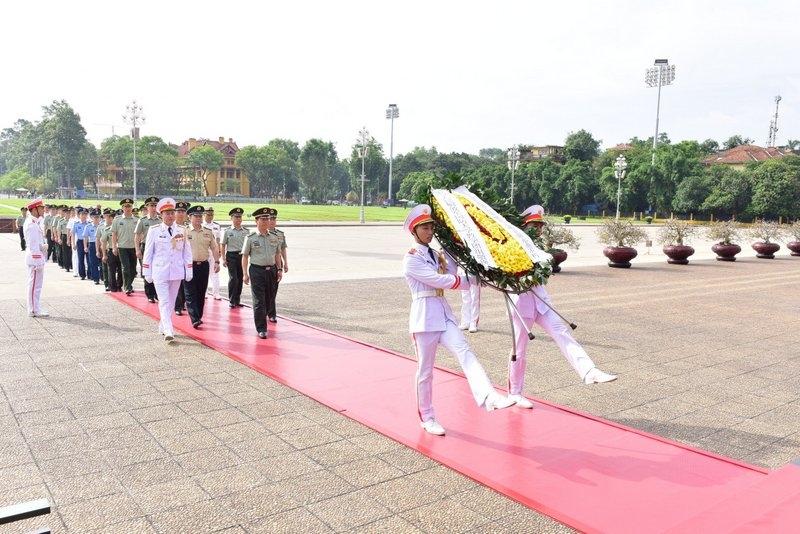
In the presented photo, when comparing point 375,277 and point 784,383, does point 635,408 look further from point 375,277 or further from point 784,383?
point 375,277

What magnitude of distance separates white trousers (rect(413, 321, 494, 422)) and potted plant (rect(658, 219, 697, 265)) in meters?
18.0

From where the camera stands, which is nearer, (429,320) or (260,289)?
(429,320)

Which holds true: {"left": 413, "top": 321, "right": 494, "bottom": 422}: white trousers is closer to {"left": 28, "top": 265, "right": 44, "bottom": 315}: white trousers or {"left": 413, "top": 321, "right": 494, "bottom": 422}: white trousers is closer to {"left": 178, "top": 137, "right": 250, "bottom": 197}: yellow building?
{"left": 28, "top": 265, "right": 44, "bottom": 315}: white trousers

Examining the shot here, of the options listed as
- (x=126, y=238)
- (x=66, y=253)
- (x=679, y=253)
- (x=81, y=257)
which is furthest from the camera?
(x=679, y=253)

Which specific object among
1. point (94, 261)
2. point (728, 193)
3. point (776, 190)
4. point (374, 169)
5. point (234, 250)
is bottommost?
point (94, 261)

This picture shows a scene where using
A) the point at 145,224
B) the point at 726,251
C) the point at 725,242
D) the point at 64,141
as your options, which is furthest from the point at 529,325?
the point at 64,141

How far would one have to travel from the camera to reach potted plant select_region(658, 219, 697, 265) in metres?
20.2

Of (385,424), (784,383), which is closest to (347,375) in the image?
(385,424)

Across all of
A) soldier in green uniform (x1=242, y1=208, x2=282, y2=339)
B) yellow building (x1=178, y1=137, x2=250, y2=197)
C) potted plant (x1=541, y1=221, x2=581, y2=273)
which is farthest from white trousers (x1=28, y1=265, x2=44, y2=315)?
yellow building (x1=178, y1=137, x2=250, y2=197)

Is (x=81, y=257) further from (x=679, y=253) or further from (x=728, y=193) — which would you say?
(x=728, y=193)

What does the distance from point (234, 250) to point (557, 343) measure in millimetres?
6839

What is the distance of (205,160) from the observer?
318ft

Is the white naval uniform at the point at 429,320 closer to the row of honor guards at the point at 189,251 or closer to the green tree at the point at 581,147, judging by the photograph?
the row of honor guards at the point at 189,251

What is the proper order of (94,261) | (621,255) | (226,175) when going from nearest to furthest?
1. (94,261)
2. (621,255)
3. (226,175)
